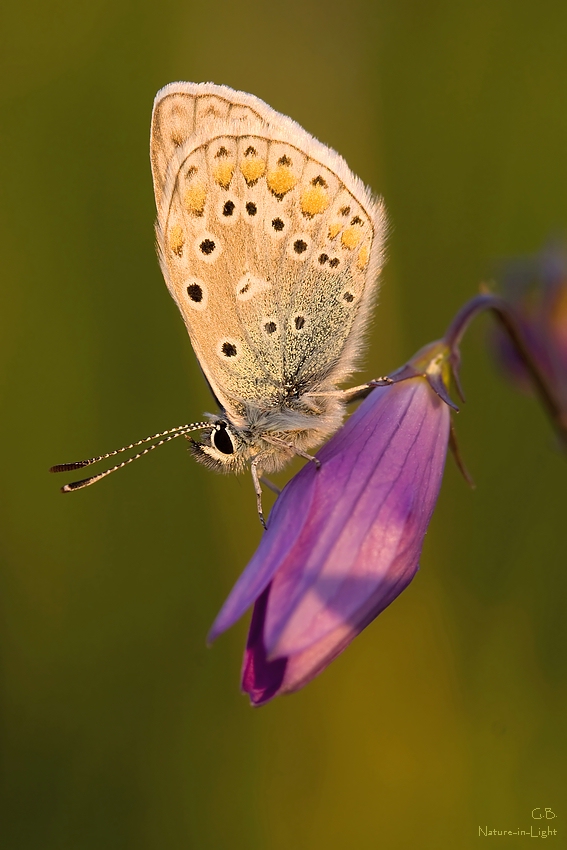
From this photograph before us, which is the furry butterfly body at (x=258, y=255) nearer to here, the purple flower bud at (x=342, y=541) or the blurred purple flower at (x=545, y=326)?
the purple flower bud at (x=342, y=541)

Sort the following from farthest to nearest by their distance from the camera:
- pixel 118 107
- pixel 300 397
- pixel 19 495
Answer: pixel 118 107 < pixel 19 495 < pixel 300 397

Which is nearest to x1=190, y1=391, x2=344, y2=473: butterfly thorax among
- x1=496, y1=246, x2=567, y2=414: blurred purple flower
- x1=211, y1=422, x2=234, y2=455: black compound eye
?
x1=211, y1=422, x2=234, y2=455: black compound eye

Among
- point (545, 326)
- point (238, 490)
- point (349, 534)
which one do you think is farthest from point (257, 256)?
point (238, 490)

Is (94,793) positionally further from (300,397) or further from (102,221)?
(102,221)

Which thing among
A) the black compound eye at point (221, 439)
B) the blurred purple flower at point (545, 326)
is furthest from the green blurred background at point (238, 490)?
the black compound eye at point (221, 439)

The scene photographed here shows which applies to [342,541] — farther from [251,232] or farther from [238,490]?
[238,490]

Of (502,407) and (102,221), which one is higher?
(102,221)

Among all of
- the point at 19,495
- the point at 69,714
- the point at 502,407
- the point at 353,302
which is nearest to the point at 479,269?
the point at 502,407
